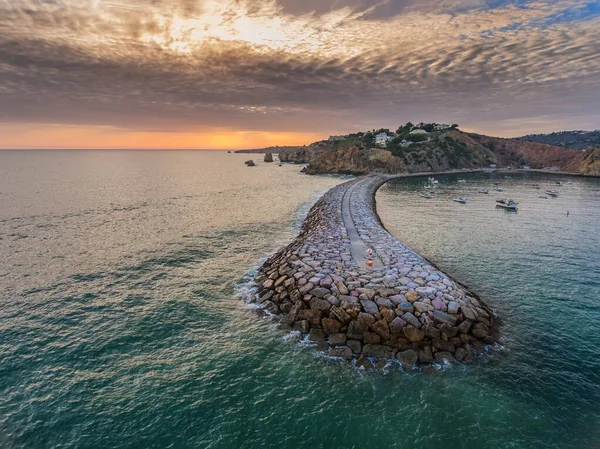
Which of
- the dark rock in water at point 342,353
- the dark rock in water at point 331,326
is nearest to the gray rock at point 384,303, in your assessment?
the dark rock in water at point 331,326

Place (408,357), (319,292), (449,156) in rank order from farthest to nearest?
(449,156) < (319,292) < (408,357)

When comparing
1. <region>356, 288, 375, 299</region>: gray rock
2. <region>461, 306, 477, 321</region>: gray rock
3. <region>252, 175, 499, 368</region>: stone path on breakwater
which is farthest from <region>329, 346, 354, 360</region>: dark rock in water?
<region>461, 306, 477, 321</region>: gray rock

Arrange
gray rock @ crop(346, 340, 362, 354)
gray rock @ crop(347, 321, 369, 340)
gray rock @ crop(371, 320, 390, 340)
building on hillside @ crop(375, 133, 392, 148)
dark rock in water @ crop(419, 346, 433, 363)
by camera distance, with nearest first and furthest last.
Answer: dark rock in water @ crop(419, 346, 433, 363) → gray rock @ crop(346, 340, 362, 354) → gray rock @ crop(371, 320, 390, 340) → gray rock @ crop(347, 321, 369, 340) → building on hillside @ crop(375, 133, 392, 148)

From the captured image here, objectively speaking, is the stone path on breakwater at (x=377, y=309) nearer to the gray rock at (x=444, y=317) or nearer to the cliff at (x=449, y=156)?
the gray rock at (x=444, y=317)

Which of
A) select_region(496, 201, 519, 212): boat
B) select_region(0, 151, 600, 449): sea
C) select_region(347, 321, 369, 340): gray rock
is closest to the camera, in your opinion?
select_region(0, 151, 600, 449): sea

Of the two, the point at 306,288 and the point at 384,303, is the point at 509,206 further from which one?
the point at 306,288

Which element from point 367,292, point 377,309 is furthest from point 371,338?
point 367,292

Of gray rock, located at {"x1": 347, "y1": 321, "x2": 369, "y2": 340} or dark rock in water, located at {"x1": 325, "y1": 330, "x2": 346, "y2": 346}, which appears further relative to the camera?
gray rock, located at {"x1": 347, "y1": 321, "x2": 369, "y2": 340}

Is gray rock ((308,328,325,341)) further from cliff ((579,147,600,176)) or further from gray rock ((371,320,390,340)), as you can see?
cliff ((579,147,600,176))
